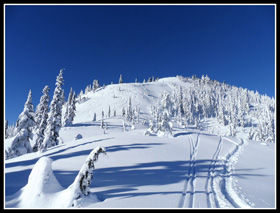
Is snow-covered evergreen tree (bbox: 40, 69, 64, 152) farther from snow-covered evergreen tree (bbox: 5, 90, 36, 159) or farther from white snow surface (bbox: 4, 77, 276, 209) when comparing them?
white snow surface (bbox: 4, 77, 276, 209)

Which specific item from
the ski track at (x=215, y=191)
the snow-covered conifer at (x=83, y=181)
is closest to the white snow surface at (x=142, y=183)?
the ski track at (x=215, y=191)

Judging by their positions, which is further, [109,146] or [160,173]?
[109,146]

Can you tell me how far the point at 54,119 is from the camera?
89.8 feet

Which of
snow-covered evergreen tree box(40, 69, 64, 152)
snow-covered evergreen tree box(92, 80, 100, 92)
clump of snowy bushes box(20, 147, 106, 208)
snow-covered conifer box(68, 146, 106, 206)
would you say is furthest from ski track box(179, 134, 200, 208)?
snow-covered evergreen tree box(92, 80, 100, 92)

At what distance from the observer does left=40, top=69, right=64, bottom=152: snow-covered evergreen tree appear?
26641 mm

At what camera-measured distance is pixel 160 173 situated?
11867 millimetres

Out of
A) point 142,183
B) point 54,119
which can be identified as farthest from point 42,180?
point 54,119

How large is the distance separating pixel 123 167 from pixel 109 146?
601cm

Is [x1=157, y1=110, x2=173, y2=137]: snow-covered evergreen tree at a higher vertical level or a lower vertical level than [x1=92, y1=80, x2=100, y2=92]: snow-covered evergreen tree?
lower

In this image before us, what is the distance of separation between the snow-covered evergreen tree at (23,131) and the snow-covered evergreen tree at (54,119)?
94.8 inches

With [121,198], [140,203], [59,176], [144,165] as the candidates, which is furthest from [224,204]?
[59,176]

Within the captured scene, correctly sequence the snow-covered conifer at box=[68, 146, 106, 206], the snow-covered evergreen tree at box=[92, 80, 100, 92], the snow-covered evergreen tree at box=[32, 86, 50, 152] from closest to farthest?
the snow-covered conifer at box=[68, 146, 106, 206]
the snow-covered evergreen tree at box=[32, 86, 50, 152]
the snow-covered evergreen tree at box=[92, 80, 100, 92]

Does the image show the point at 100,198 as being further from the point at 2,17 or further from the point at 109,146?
the point at 109,146

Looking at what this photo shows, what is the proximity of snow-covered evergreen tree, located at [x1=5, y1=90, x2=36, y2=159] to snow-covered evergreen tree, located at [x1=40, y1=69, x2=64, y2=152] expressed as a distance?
Answer: 241cm
